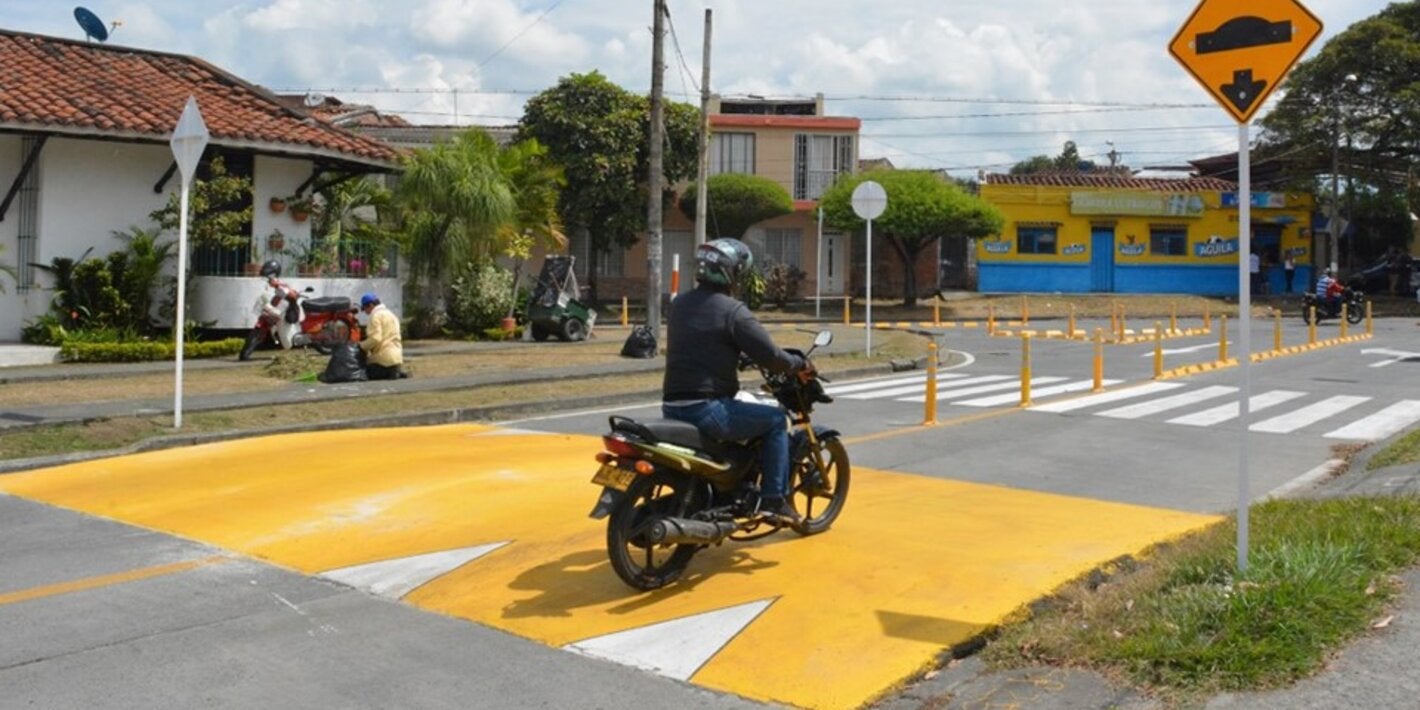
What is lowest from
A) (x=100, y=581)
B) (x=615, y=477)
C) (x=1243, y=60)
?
(x=100, y=581)

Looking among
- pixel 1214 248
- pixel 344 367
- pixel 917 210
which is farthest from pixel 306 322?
pixel 1214 248

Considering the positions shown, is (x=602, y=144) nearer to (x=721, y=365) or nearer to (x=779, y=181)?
(x=779, y=181)

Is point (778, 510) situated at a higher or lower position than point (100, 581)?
higher

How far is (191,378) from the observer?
17.4m

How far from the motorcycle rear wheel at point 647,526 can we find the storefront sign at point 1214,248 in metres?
49.9

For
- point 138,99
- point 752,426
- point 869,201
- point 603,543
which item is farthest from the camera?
point 869,201

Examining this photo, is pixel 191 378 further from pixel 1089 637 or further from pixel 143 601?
pixel 1089 637

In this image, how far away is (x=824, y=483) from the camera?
26.7 feet

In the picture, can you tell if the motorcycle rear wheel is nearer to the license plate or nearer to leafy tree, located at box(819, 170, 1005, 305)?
the license plate

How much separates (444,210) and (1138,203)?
3417 cm

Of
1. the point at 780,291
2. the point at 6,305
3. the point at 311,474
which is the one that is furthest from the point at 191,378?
the point at 780,291

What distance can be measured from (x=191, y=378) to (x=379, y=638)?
12.3 m

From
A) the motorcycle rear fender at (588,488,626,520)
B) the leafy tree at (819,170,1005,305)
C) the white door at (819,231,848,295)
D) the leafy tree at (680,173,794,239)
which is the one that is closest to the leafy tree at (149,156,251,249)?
the motorcycle rear fender at (588,488,626,520)

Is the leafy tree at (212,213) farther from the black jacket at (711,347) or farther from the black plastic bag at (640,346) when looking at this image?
the black jacket at (711,347)
